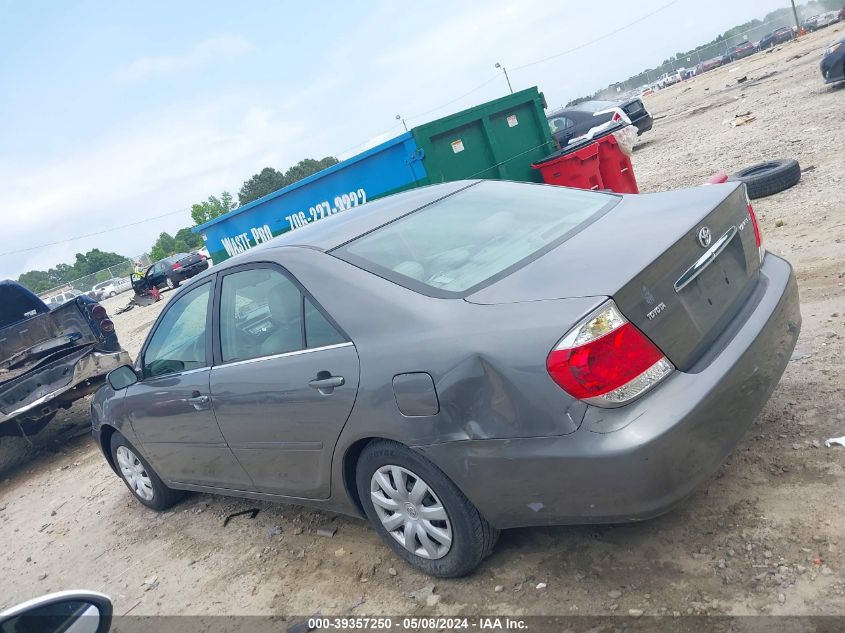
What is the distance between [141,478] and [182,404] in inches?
52.7

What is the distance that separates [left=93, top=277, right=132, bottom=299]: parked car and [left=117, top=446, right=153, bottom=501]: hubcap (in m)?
44.5

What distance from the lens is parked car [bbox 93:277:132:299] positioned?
46.6 metres

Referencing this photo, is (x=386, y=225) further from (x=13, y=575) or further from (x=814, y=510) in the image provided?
(x=13, y=575)

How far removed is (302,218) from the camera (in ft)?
31.6

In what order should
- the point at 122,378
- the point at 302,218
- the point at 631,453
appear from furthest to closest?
1. the point at 302,218
2. the point at 122,378
3. the point at 631,453

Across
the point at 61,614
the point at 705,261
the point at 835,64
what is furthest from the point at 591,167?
the point at 61,614

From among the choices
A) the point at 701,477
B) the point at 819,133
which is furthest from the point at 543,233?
the point at 819,133

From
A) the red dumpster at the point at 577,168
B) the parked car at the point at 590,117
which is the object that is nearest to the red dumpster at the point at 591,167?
the red dumpster at the point at 577,168

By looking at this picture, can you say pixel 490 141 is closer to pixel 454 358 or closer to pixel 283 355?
pixel 283 355

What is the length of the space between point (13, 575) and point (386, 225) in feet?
12.5

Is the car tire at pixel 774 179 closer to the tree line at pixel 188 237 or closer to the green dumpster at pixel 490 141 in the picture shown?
the green dumpster at pixel 490 141

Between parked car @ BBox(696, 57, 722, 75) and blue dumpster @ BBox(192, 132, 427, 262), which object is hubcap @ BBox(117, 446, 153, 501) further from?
parked car @ BBox(696, 57, 722, 75)

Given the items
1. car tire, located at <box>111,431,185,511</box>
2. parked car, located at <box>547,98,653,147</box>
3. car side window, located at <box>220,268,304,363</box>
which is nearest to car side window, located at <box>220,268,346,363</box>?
car side window, located at <box>220,268,304,363</box>

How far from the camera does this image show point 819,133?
9.37 metres
